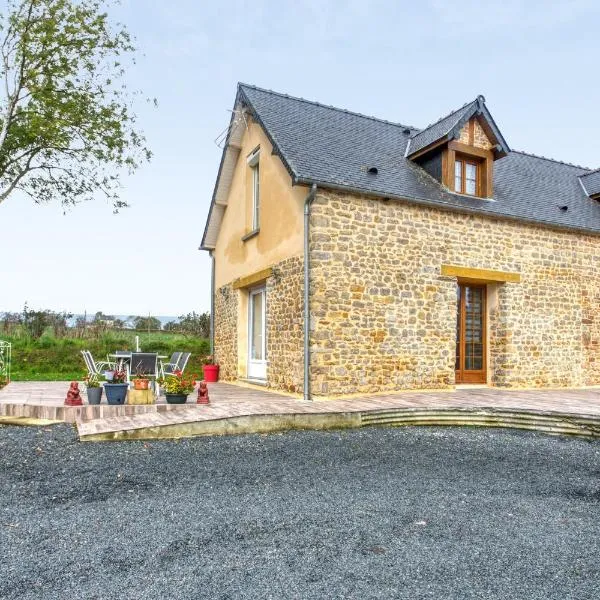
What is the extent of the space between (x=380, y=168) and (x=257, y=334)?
499 centimetres

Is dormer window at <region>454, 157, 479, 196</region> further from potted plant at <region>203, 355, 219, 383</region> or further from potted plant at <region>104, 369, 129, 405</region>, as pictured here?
potted plant at <region>104, 369, 129, 405</region>

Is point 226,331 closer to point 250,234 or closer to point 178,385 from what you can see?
point 250,234

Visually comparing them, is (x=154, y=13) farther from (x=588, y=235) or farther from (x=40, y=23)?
(x=588, y=235)

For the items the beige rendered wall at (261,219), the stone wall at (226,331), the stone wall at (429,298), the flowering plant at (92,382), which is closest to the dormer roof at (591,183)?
the stone wall at (429,298)

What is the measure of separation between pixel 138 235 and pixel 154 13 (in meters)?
7.62

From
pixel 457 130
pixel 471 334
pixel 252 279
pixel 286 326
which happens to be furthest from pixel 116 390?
pixel 457 130

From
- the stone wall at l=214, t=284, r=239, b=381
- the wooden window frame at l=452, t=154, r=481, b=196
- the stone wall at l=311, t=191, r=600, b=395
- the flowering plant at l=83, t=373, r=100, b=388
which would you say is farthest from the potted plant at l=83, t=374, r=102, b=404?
the wooden window frame at l=452, t=154, r=481, b=196

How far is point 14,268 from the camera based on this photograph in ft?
55.6

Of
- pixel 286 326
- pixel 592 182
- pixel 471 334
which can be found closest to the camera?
pixel 286 326

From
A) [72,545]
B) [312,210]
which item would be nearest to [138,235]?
[312,210]

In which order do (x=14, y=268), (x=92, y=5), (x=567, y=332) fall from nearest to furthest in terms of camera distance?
(x=567, y=332) < (x=92, y=5) < (x=14, y=268)

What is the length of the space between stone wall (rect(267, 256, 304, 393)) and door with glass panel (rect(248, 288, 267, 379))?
0.97 meters

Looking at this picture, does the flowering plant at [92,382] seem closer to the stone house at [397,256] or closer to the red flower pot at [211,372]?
the stone house at [397,256]

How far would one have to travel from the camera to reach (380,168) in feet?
35.0
